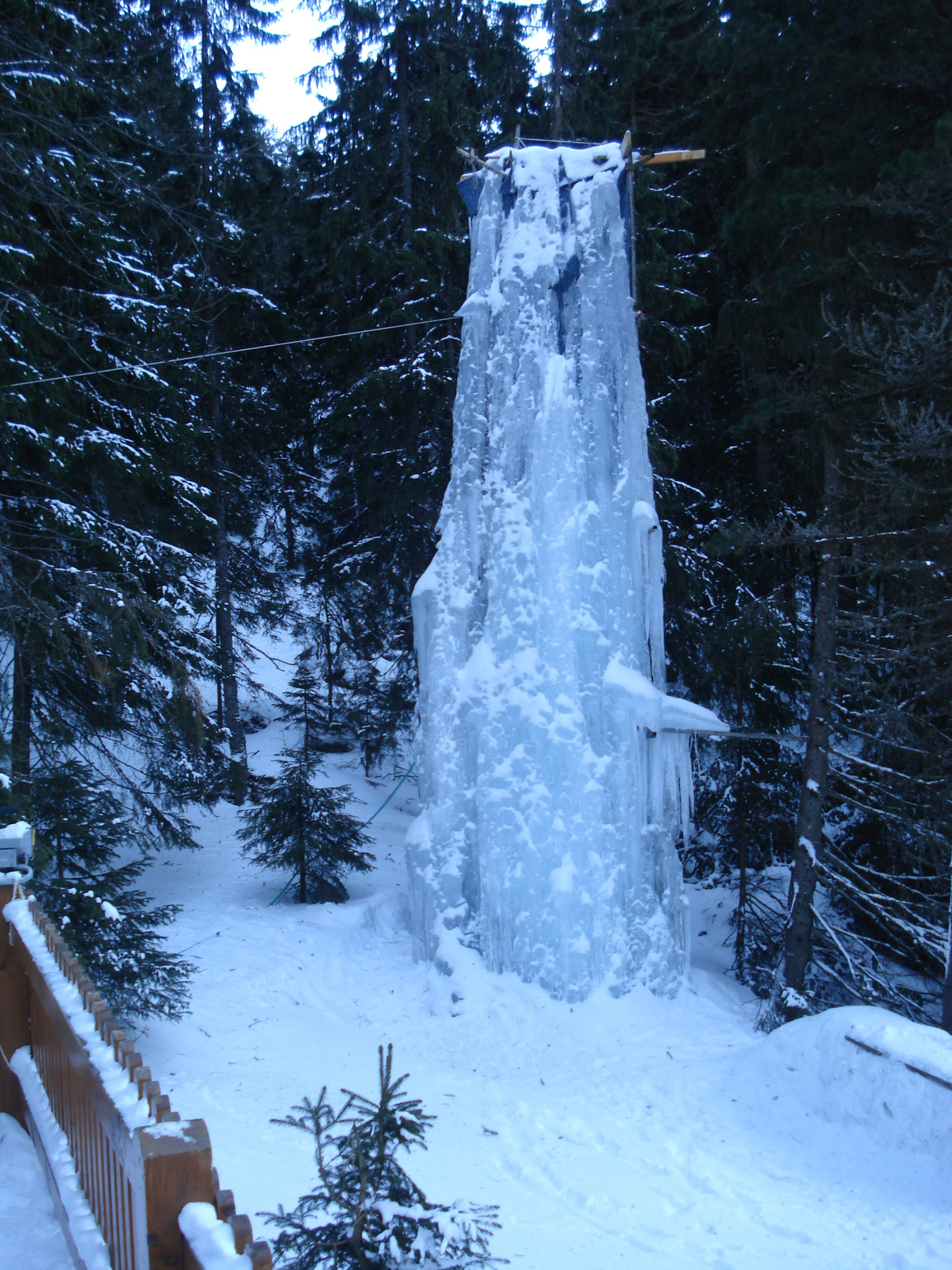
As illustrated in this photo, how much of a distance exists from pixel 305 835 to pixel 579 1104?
5.01 meters

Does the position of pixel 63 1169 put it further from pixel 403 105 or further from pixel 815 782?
pixel 403 105

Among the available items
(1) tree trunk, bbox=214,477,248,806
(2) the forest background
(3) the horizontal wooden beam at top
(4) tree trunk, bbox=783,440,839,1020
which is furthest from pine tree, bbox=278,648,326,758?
(3) the horizontal wooden beam at top

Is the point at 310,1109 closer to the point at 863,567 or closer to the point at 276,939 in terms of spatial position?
the point at 276,939

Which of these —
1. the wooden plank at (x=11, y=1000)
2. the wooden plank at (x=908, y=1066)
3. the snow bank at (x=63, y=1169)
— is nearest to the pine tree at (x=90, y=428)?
the wooden plank at (x=11, y=1000)

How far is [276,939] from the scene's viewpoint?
984cm

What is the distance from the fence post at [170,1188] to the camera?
2.31m

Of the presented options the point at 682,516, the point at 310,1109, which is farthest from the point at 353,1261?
the point at 682,516

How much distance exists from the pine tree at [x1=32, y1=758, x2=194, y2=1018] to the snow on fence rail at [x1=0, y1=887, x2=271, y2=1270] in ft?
8.19

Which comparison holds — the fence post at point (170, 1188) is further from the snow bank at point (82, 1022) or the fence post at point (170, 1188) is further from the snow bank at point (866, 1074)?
the snow bank at point (866, 1074)

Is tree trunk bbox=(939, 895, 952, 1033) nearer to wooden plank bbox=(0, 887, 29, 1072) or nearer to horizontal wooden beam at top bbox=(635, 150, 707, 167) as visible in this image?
wooden plank bbox=(0, 887, 29, 1072)

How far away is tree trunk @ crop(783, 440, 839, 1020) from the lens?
930cm

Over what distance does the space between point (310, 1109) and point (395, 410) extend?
38.8 feet

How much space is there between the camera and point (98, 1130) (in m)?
2.91

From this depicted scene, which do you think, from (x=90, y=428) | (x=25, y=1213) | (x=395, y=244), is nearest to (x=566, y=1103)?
(x=25, y=1213)
